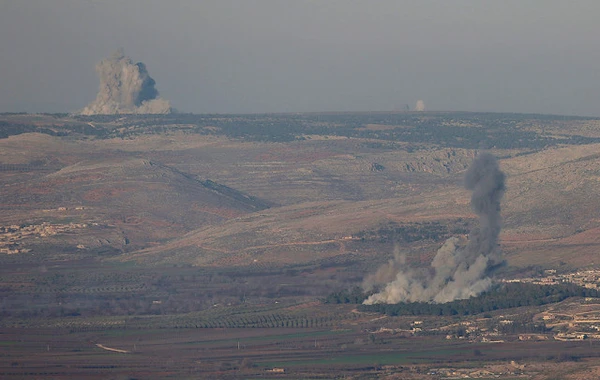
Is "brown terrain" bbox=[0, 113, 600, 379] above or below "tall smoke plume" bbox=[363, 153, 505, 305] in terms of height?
below

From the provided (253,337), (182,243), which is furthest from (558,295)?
(182,243)

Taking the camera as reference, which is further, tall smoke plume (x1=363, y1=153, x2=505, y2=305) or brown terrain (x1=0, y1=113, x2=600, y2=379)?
tall smoke plume (x1=363, y1=153, x2=505, y2=305)

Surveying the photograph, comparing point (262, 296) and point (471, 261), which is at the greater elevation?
point (471, 261)

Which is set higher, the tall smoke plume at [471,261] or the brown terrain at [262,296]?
the tall smoke plume at [471,261]

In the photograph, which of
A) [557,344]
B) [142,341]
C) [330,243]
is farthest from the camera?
[330,243]

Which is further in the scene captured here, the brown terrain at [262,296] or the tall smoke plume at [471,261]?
the tall smoke plume at [471,261]

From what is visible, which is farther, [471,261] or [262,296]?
[262,296]

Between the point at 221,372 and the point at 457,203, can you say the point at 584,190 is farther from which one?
the point at 221,372

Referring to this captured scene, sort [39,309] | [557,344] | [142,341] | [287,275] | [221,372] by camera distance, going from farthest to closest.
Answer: [287,275]
[39,309]
[142,341]
[557,344]
[221,372]
